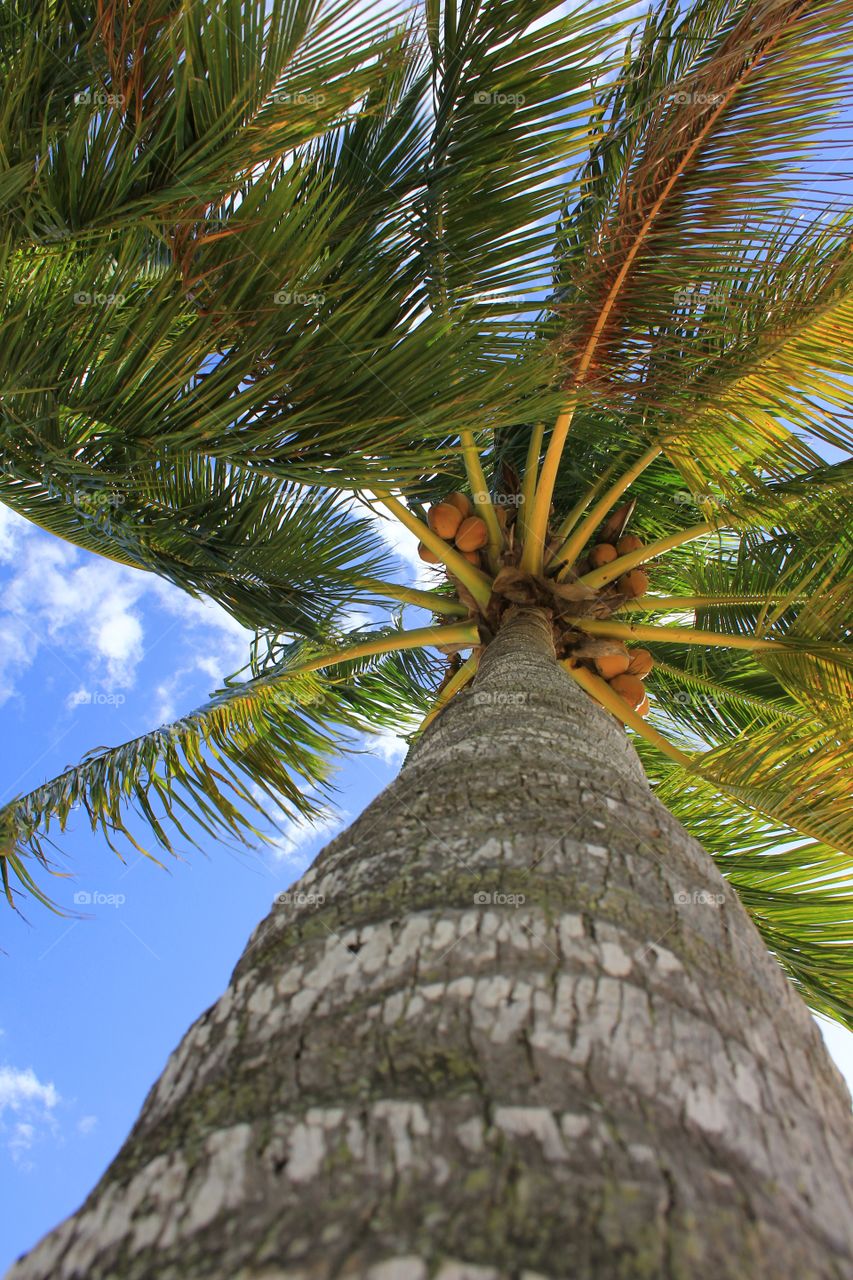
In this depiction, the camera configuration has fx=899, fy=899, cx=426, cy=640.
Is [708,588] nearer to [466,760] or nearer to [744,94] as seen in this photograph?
[744,94]

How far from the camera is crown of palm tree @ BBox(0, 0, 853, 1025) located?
97.0 inches

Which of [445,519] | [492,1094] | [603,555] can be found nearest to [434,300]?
[445,519]

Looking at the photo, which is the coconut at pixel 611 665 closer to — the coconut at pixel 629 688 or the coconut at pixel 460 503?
the coconut at pixel 629 688

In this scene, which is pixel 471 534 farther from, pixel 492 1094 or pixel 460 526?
pixel 492 1094

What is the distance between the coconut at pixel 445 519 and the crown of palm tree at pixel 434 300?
0.34 feet

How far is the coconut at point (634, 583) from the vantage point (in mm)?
4359

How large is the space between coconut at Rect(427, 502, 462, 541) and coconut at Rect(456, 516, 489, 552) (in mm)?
34

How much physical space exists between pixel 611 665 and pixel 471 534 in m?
0.88

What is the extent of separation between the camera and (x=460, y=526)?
13.6 ft

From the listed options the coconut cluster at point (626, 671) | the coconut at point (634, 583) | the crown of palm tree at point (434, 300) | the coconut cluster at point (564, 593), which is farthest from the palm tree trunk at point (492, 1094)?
the coconut at point (634, 583)

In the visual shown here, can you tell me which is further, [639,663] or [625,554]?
[625,554]

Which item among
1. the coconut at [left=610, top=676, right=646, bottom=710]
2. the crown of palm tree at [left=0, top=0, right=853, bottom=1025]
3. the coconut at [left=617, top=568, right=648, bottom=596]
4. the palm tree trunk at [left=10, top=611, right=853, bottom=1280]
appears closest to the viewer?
the palm tree trunk at [left=10, top=611, right=853, bottom=1280]

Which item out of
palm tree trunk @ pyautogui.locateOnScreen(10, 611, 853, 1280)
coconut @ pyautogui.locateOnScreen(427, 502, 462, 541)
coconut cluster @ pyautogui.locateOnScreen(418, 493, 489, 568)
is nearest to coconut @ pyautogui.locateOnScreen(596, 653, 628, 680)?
coconut cluster @ pyautogui.locateOnScreen(418, 493, 489, 568)

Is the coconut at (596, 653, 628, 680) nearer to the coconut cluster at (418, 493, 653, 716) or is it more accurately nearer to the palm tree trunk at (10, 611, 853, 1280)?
the coconut cluster at (418, 493, 653, 716)
